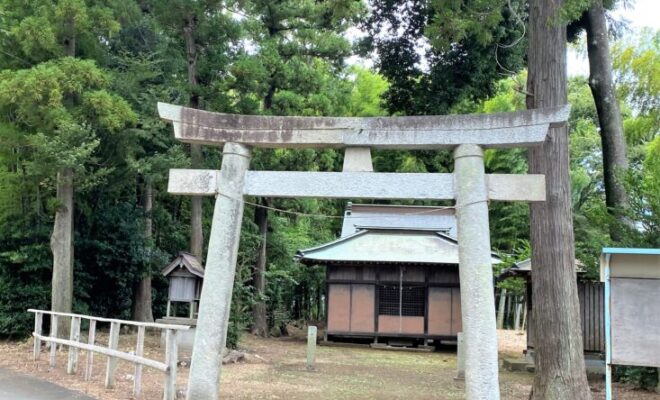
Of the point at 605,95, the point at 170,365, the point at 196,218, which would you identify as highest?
the point at 605,95

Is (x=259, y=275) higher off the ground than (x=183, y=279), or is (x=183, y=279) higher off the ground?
(x=259, y=275)

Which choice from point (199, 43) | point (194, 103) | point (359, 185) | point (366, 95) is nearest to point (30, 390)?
point (359, 185)

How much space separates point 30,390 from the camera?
8.20 m

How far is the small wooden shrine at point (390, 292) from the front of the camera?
18.9 metres

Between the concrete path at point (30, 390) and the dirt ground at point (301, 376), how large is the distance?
0.23 m

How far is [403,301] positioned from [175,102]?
960cm

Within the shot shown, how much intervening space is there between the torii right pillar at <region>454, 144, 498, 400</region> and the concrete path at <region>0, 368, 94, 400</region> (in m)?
5.02

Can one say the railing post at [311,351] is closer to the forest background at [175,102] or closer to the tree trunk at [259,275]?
the forest background at [175,102]

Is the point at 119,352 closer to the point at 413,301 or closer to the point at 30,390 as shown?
the point at 30,390

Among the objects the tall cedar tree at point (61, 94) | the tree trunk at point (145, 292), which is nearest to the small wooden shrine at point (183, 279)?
the tall cedar tree at point (61, 94)

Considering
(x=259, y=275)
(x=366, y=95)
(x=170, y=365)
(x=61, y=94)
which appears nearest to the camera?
(x=170, y=365)

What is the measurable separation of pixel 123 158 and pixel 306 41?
7414mm

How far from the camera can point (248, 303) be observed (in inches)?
589

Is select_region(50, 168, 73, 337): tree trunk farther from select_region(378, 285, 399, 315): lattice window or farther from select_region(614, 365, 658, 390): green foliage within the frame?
select_region(614, 365, 658, 390): green foliage
